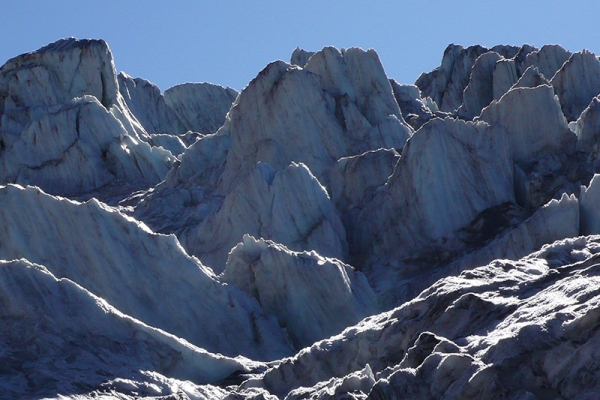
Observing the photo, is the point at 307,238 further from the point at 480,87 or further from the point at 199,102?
the point at 199,102

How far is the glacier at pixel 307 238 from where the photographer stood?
60.3 ft

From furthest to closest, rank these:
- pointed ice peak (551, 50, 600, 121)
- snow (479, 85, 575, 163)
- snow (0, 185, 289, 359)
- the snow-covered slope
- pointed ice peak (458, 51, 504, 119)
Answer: pointed ice peak (458, 51, 504, 119) < the snow-covered slope < pointed ice peak (551, 50, 600, 121) < snow (479, 85, 575, 163) < snow (0, 185, 289, 359)

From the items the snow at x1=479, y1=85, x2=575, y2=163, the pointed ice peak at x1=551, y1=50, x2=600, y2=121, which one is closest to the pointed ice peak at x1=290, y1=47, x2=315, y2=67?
the pointed ice peak at x1=551, y1=50, x2=600, y2=121

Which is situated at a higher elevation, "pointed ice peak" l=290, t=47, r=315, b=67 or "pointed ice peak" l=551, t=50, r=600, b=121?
"pointed ice peak" l=290, t=47, r=315, b=67

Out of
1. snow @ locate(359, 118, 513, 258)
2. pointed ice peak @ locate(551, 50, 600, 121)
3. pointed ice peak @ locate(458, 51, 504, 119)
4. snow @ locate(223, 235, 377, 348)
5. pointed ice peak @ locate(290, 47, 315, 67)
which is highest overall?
pointed ice peak @ locate(290, 47, 315, 67)

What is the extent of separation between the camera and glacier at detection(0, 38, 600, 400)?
1838 cm

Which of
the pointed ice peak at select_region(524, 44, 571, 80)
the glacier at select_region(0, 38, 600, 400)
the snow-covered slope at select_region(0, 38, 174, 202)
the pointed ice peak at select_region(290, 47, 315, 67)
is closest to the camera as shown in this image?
the glacier at select_region(0, 38, 600, 400)

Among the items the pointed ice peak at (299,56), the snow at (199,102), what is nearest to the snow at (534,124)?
the pointed ice peak at (299,56)

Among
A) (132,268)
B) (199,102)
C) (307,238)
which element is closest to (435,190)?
(307,238)

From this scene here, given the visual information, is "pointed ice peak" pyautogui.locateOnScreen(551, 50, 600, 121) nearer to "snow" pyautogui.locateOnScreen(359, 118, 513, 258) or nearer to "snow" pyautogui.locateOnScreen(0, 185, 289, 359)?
"snow" pyautogui.locateOnScreen(359, 118, 513, 258)

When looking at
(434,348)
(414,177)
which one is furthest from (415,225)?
(434,348)

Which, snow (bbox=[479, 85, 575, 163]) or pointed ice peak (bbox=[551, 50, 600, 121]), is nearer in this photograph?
snow (bbox=[479, 85, 575, 163])

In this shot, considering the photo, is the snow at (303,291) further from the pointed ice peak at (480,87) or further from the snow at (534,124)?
the pointed ice peak at (480,87)

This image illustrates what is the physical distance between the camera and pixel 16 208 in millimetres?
32156
